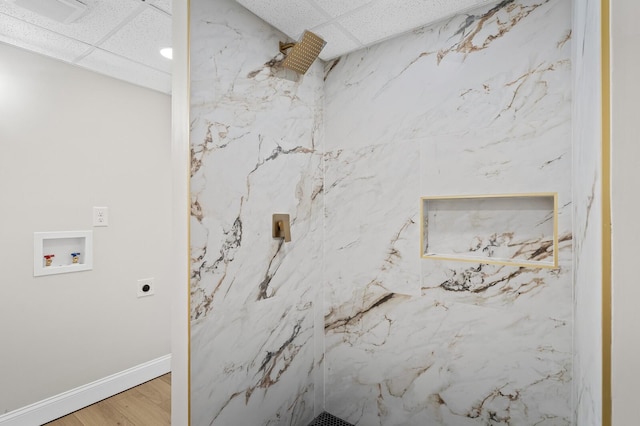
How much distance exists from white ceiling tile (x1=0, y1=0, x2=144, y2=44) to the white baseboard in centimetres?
208

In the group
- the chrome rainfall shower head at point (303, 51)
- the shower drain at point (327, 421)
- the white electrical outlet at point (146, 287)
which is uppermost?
the chrome rainfall shower head at point (303, 51)

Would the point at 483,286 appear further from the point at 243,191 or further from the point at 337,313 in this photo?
the point at 243,191

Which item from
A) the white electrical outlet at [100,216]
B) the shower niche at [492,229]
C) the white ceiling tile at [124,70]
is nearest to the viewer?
the shower niche at [492,229]

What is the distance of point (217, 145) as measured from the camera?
4.32 feet

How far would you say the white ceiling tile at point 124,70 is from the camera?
1.83 m

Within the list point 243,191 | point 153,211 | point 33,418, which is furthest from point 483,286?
point 33,418

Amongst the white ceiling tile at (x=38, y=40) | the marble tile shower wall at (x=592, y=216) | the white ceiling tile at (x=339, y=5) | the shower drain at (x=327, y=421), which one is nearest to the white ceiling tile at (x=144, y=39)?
the white ceiling tile at (x=38, y=40)

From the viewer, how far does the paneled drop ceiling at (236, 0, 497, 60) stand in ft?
4.51

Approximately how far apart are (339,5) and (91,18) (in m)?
1.17

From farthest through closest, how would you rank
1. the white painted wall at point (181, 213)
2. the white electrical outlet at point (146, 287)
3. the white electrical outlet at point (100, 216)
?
the white electrical outlet at point (146, 287) → the white electrical outlet at point (100, 216) → the white painted wall at point (181, 213)

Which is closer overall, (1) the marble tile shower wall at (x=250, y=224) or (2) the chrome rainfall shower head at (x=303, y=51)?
(1) the marble tile shower wall at (x=250, y=224)

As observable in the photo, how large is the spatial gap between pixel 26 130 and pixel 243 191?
142 cm

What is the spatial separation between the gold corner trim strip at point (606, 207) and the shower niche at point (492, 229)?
0.72 metres

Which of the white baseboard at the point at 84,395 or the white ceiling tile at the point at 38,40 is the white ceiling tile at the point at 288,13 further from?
the white baseboard at the point at 84,395
